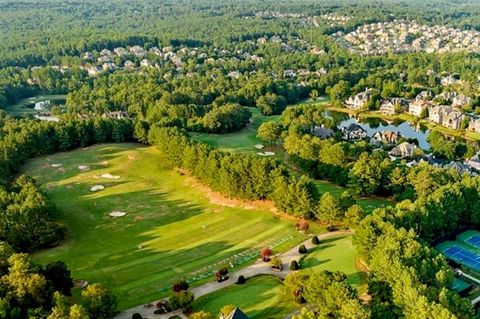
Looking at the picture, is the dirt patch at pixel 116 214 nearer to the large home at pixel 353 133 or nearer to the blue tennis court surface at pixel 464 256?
the blue tennis court surface at pixel 464 256

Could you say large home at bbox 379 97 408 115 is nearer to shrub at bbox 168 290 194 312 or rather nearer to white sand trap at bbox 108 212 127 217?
white sand trap at bbox 108 212 127 217

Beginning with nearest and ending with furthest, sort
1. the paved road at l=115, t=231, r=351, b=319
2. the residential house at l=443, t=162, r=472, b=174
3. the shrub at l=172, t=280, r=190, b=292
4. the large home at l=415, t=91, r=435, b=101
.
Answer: the paved road at l=115, t=231, r=351, b=319, the shrub at l=172, t=280, r=190, b=292, the residential house at l=443, t=162, r=472, b=174, the large home at l=415, t=91, r=435, b=101

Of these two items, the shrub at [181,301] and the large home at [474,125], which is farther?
the large home at [474,125]

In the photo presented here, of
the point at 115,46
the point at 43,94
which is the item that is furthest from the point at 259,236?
the point at 115,46

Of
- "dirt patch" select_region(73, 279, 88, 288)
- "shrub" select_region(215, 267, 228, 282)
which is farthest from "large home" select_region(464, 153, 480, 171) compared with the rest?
"dirt patch" select_region(73, 279, 88, 288)

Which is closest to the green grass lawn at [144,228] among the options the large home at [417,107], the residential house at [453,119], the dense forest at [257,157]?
the dense forest at [257,157]

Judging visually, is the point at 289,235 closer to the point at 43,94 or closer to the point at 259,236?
the point at 259,236
